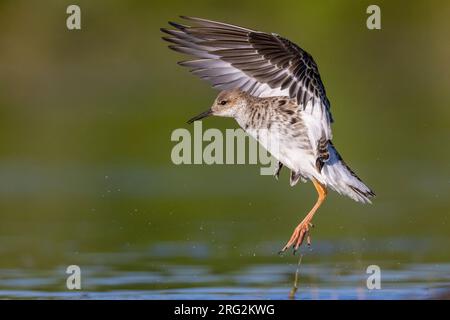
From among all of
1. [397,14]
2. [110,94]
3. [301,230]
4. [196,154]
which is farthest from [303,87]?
[397,14]

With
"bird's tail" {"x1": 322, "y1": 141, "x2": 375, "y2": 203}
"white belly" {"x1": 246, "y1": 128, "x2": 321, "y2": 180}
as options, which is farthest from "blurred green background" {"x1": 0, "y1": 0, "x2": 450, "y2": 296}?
"white belly" {"x1": 246, "y1": 128, "x2": 321, "y2": 180}

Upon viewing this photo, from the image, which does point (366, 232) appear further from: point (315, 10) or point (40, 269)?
point (315, 10)

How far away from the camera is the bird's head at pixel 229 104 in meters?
13.0

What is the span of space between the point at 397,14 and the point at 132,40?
6.63m

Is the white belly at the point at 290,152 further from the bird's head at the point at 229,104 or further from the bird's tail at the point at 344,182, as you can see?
the bird's head at the point at 229,104

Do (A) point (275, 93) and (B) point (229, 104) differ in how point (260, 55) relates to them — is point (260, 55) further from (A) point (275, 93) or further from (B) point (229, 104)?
(B) point (229, 104)

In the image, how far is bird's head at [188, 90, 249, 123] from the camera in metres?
13.0

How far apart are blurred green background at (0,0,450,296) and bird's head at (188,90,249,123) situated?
175 centimetres

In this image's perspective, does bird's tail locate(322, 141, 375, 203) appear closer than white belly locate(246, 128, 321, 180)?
No

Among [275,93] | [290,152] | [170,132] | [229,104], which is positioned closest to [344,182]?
[290,152]

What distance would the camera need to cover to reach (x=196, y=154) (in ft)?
67.4

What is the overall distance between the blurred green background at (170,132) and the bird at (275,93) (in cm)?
157

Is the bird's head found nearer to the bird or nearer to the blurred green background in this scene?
the bird

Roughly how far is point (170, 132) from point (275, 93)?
9088mm
